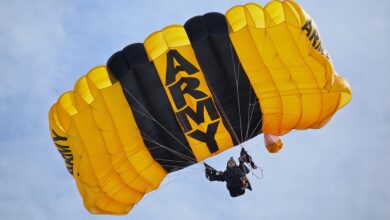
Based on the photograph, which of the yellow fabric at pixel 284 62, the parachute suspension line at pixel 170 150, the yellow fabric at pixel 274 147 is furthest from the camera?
the yellow fabric at pixel 274 147

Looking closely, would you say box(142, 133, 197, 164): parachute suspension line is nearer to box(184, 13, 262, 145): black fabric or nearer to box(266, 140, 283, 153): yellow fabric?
box(184, 13, 262, 145): black fabric

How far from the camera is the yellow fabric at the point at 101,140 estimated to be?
17.7 meters

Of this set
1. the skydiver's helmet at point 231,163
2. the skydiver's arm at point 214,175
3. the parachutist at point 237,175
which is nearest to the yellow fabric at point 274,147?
the parachutist at point 237,175

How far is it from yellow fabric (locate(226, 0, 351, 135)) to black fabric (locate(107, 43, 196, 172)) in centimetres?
203

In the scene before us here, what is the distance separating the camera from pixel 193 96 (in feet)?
58.1

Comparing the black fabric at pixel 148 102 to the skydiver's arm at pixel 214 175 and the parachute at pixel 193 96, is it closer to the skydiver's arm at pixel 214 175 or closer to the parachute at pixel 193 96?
the parachute at pixel 193 96

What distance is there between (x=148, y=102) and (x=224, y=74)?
186cm

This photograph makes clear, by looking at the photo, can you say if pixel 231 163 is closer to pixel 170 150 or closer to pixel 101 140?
pixel 170 150

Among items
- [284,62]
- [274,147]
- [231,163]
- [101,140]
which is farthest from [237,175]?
[101,140]

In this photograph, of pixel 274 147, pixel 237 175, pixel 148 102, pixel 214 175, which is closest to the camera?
pixel 237 175

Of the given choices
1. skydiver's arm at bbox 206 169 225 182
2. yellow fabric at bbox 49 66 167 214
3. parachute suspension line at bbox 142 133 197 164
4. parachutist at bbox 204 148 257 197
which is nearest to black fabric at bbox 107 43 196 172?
parachute suspension line at bbox 142 133 197 164

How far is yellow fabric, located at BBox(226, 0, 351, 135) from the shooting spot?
17.1 metres

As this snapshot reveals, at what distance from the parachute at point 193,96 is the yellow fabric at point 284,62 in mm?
22

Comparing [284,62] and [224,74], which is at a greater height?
[224,74]
